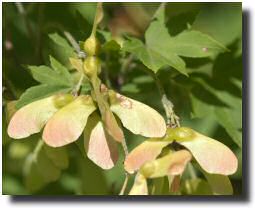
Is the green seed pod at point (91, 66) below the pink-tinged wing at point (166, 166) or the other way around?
the other way around

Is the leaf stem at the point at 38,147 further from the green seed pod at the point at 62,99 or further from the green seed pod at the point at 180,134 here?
the green seed pod at the point at 180,134

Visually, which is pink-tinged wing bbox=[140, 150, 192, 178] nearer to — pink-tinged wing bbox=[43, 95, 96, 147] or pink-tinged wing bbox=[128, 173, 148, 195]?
pink-tinged wing bbox=[128, 173, 148, 195]

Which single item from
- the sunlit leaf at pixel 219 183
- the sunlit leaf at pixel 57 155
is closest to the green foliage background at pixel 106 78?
the sunlit leaf at pixel 57 155

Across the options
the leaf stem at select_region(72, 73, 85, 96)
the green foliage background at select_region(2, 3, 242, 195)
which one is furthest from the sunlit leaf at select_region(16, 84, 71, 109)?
the leaf stem at select_region(72, 73, 85, 96)

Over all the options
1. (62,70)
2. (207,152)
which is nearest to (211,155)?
(207,152)

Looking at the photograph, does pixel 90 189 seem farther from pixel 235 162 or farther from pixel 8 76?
pixel 235 162

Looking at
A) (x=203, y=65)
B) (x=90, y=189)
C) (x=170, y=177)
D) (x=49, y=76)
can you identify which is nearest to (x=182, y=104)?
(x=203, y=65)
